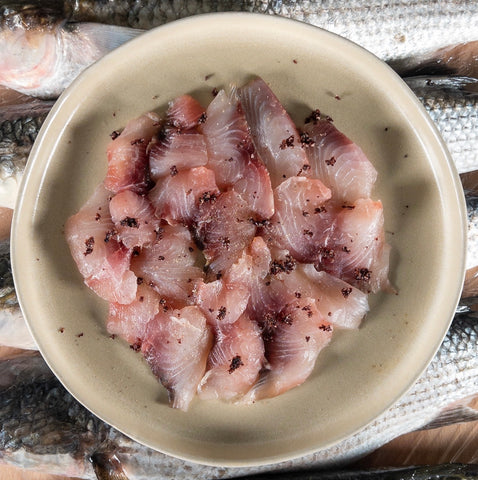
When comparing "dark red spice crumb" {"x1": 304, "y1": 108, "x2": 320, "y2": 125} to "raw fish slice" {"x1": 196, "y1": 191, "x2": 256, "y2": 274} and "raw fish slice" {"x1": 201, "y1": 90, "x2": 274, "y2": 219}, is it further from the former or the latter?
"raw fish slice" {"x1": 196, "y1": 191, "x2": 256, "y2": 274}

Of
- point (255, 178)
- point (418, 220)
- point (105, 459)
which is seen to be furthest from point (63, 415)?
point (418, 220)

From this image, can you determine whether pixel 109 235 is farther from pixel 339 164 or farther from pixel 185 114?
pixel 339 164

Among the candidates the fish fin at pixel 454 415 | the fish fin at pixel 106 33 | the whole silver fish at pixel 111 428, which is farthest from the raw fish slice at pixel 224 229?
the fish fin at pixel 454 415

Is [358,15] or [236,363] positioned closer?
[236,363]

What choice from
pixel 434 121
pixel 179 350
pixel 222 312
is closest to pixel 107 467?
pixel 179 350

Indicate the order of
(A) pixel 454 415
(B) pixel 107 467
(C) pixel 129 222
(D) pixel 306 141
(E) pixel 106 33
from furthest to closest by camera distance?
(A) pixel 454 415, (B) pixel 107 467, (E) pixel 106 33, (D) pixel 306 141, (C) pixel 129 222

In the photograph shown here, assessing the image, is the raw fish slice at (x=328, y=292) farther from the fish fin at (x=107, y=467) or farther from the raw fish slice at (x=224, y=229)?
the fish fin at (x=107, y=467)
